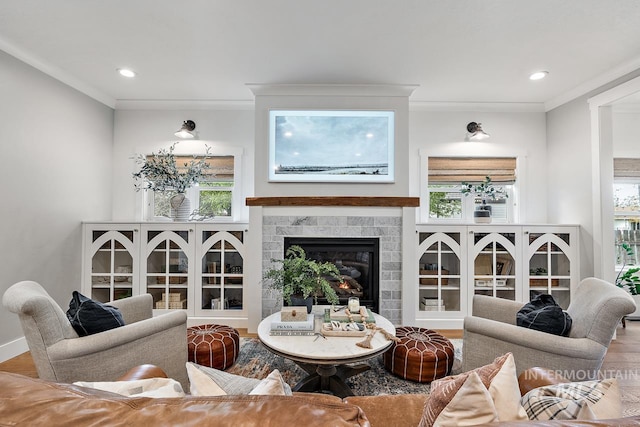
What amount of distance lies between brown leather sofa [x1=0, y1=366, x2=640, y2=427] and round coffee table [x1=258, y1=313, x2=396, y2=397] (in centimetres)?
126

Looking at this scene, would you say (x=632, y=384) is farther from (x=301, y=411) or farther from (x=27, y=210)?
(x=27, y=210)

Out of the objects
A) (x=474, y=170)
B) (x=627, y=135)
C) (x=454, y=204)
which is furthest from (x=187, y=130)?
(x=627, y=135)

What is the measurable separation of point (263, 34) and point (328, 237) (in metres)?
1.91

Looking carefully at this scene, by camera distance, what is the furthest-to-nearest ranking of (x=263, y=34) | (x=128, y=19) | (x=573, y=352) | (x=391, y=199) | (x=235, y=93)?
(x=235, y=93), (x=391, y=199), (x=263, y=34), (x=128, y=19), (x=573, y=352)

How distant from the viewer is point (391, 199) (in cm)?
319

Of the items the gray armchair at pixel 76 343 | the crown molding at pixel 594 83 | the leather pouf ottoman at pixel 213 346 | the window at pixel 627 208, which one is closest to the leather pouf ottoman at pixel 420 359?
the leather pouf ottoman at pixel 213 346

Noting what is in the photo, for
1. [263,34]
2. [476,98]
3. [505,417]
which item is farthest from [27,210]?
[476,98]

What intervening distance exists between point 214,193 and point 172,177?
504mm

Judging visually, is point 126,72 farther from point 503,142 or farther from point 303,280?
point 503,142

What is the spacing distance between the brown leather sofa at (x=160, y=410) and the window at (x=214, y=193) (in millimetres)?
3195

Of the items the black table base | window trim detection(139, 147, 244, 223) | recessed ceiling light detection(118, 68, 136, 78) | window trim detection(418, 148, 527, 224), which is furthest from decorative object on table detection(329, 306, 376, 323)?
recessed ceiling light detection(118, 68, 136, 78)

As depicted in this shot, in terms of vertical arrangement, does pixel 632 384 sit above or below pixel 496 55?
below

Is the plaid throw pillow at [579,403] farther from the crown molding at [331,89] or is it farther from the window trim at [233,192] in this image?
the window trim at [233,192]

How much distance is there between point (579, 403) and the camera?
2.53ft
